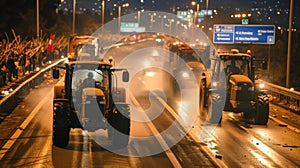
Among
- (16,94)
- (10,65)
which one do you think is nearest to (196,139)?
(16,94)

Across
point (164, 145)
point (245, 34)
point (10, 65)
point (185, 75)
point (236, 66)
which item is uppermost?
point (245, 34)

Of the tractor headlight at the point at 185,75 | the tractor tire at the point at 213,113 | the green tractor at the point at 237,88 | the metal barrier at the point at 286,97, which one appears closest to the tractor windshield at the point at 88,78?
the tractor tire at the point at 213,113

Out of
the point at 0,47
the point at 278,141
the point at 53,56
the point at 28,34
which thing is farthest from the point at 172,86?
the point at 28,34

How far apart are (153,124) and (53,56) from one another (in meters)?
38.4

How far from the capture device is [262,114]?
68.3ft

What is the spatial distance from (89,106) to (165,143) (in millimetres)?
2516

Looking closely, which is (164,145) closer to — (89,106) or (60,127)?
(89,106)

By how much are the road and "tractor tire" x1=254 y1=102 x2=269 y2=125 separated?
1.03ft

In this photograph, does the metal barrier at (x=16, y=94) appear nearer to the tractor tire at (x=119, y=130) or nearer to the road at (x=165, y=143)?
the road at (x=165, y=143)

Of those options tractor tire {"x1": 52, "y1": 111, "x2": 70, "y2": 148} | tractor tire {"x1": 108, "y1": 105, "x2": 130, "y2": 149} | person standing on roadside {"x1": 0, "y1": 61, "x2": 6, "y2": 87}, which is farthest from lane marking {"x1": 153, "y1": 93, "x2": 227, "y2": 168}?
person standing on roadside {"x1": 0, "y1": 61, "x2": 6, "y2": 87}

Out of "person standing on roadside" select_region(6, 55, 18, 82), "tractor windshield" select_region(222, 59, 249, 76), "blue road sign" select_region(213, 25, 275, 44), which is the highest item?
"blue road sign" select_region(213, 25, 275, 44)

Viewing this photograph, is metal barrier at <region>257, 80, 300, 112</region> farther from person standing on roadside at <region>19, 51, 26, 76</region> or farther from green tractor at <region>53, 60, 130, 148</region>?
person standing on roadside at <region>19, 51, 26, 76</region>

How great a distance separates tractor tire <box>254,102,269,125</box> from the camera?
68.0 ft

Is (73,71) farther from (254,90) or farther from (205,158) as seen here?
(254,90)
